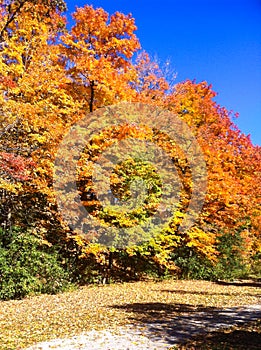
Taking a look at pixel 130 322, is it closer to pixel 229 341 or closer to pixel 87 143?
pixel 229 341

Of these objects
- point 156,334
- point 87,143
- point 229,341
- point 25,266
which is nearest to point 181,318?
point 156,334

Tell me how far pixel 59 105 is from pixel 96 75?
2.11m

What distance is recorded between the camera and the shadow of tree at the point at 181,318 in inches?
315

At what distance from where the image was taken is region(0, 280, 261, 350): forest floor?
7145mm

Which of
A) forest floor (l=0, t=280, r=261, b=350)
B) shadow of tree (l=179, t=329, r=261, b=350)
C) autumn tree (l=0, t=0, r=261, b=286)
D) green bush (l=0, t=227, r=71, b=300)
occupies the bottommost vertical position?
forest floor (l=0, t=280, r=261, b=350)

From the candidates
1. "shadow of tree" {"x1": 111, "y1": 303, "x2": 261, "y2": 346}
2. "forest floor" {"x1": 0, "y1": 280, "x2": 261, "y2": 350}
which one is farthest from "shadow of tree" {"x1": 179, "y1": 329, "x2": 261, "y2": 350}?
"shadow of tree" {"x1": 111, "y1": 303, "x2": 261, "y2": 346}

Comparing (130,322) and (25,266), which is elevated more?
(25,266)

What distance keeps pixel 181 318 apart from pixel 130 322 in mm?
1483

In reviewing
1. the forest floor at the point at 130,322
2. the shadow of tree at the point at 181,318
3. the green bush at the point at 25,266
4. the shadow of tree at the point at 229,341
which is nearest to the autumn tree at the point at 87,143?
the green bush at the point at 25,266

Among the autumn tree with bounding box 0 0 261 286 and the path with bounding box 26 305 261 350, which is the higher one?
the autumn tree with bounding box 0 0 261 286

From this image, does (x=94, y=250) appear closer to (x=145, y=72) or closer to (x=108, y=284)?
(x=108, y=284)

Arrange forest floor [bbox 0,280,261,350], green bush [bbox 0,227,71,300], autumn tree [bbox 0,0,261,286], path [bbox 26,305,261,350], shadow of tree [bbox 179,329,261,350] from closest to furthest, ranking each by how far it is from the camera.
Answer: shadow of tree [bbox 179,329,261,350]
path [bbox 26,305,261,350]
forest floor [bbox 0,280,261,350]
green bush [bbox 0,227,71,300]
autumn tree [bbox 0,0,261,286]

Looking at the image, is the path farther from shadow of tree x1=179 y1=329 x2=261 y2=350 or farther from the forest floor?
shadow of tree x1=179 y1=329 x2=261 y2=350

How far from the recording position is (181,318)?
9.76m
